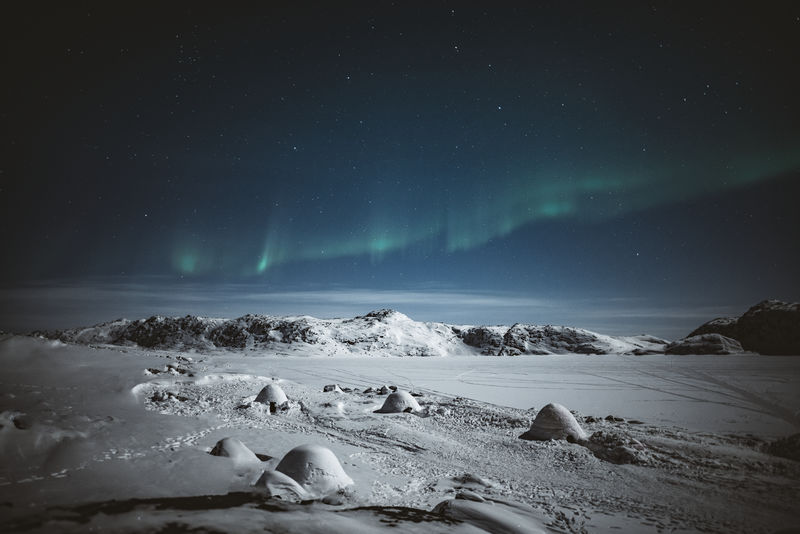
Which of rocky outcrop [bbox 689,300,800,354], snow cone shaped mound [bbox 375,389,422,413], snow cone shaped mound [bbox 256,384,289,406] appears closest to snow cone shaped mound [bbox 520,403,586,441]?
snow cone shaped mound [bbox 375,389,422,413]

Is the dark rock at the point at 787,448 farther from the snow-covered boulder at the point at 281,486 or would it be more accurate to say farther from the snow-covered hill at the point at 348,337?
the snow-covered hill at the point at 348,337

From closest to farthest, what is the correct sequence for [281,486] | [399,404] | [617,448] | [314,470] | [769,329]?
[281,486] < [314,470] < [617,448] < [399,404] < [769,329]

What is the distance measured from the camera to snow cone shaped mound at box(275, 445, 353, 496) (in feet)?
14.3

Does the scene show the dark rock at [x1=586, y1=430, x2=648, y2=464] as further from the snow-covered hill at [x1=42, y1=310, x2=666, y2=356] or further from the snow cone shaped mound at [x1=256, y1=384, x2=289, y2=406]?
the snow-covered hill at [x1=42, y1=310, x2=666, y2=356]

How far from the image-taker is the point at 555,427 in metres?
7.07

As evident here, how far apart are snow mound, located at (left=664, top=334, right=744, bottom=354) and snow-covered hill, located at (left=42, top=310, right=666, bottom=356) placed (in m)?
17.3

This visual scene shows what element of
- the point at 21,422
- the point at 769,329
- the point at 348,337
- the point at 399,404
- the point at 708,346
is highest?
the point at 769,329

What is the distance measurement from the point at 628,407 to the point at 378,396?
A: 23.7 feet

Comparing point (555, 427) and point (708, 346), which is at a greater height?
point (708, 346)

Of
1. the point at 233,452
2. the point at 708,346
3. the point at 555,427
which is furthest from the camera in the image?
the point at 708,346

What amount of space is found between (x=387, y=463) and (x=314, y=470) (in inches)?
64.2

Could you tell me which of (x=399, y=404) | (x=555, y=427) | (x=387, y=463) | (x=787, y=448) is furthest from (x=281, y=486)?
(x=787, y=448)

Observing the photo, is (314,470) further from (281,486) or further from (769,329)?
(769,329)

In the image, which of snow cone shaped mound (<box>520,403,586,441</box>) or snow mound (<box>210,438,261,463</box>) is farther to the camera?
snow cone shaped mound (<box>520,403,586,441</box>)
